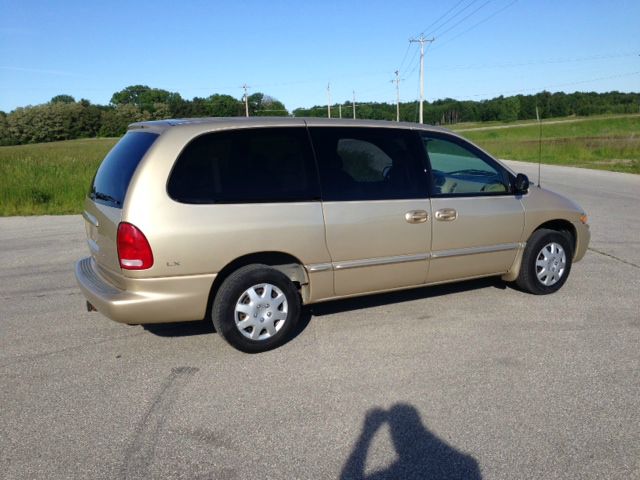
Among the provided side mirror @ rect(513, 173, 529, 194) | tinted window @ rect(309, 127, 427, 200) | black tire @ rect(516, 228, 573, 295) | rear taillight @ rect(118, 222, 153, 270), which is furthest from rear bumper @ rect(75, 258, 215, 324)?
black tire @ rect(516, 228, 573, 295)

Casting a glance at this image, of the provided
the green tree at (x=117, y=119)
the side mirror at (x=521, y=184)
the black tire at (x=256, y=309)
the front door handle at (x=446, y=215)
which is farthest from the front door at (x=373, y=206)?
the green tree at (x=117, y=119)

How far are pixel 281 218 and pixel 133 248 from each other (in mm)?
1098

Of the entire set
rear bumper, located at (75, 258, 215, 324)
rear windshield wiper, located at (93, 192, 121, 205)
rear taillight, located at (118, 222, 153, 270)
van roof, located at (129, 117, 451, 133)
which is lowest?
rear bumper, located at (75, 258, 215, 324)

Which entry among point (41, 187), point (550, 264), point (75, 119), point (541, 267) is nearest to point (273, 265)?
point (541, 267)

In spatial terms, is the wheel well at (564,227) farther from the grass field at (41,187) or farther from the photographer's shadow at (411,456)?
the grass field at (41,187)

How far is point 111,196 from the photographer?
4.23m

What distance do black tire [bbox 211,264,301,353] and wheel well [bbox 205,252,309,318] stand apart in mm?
63

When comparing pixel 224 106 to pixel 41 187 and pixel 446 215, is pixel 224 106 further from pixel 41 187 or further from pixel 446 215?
pixel 446 215

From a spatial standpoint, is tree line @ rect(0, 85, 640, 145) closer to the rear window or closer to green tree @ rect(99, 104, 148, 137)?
green tree @ rect(99, 104, 148, 137)

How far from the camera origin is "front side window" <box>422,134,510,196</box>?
5137 mm

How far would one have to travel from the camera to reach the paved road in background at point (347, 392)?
2.93 meters

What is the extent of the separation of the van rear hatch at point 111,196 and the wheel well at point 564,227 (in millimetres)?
3974

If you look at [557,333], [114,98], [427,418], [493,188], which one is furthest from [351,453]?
[114,98]

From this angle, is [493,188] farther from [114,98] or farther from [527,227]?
[114,98]
